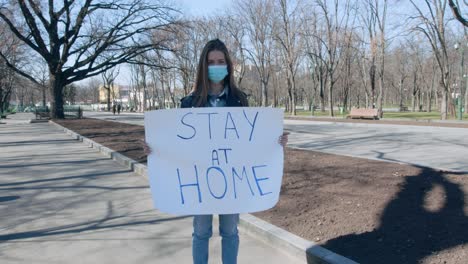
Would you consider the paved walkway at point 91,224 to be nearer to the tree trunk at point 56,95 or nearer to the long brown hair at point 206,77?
the long brown hair at point 206,77

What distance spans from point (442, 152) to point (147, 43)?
21940 mm

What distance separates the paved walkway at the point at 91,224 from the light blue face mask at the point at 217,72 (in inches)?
73.2

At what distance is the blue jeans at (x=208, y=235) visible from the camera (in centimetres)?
304

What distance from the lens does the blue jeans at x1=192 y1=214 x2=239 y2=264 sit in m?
3.04

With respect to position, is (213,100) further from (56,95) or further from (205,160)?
(56,95)

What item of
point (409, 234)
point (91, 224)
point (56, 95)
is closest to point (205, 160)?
point (409, 234)

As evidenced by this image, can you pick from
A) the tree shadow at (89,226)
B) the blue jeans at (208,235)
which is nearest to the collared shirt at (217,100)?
the blue jeans at (208,235)

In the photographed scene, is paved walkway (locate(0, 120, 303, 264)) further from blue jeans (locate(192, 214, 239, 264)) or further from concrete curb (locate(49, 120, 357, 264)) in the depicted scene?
blue jeans (locate(192, 214, 239, 264))

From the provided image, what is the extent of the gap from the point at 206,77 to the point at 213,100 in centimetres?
20

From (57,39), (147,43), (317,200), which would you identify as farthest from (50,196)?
(57,39)

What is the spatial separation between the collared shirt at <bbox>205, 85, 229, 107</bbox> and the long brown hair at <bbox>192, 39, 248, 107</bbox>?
0.14ft

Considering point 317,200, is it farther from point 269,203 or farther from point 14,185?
point 14,185

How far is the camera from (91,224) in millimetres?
4957

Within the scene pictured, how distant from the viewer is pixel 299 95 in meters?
94.7
